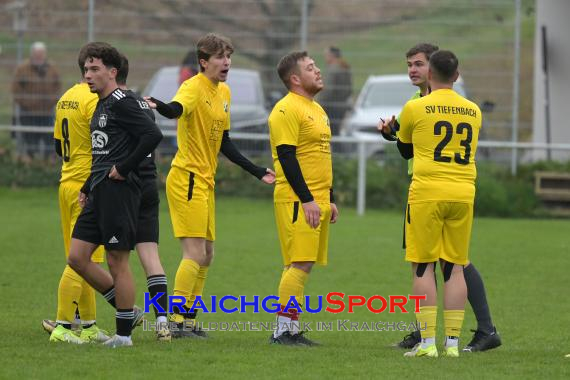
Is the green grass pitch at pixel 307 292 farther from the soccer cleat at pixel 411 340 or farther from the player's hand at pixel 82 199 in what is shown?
the player's hand at pixel 82 199

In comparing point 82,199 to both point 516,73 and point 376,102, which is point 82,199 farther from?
point 516,73

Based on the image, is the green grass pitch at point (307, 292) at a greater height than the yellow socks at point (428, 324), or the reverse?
the yellow socks at point (428, 324)

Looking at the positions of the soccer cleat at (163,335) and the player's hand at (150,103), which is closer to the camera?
the player's hand at (150,103)

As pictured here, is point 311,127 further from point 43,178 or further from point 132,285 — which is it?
point 43,178

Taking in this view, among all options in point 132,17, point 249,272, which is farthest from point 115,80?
point 132,17

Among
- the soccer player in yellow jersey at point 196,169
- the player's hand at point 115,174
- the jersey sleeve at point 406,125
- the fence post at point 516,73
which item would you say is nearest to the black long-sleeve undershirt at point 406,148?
the jersey sleeve at point 406,125

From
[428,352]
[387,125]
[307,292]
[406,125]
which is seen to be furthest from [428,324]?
Result: [307,292]

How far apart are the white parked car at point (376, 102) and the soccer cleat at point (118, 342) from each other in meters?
12.9

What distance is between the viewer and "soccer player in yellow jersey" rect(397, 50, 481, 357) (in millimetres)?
8062

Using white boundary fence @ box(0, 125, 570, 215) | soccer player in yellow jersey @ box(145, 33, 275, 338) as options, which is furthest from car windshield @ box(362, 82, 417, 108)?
soccer player in yellow jersey @ box(145, 33, 275, 338)

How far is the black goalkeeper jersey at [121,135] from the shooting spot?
8.01 m

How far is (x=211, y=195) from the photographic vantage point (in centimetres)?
922

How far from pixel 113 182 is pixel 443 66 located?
2357 mm

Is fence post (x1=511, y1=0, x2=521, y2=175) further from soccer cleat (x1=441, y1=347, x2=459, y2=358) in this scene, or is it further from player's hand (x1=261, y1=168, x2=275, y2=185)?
soccer cleat (x1=441, y1=347, x2=459, y2=358)
